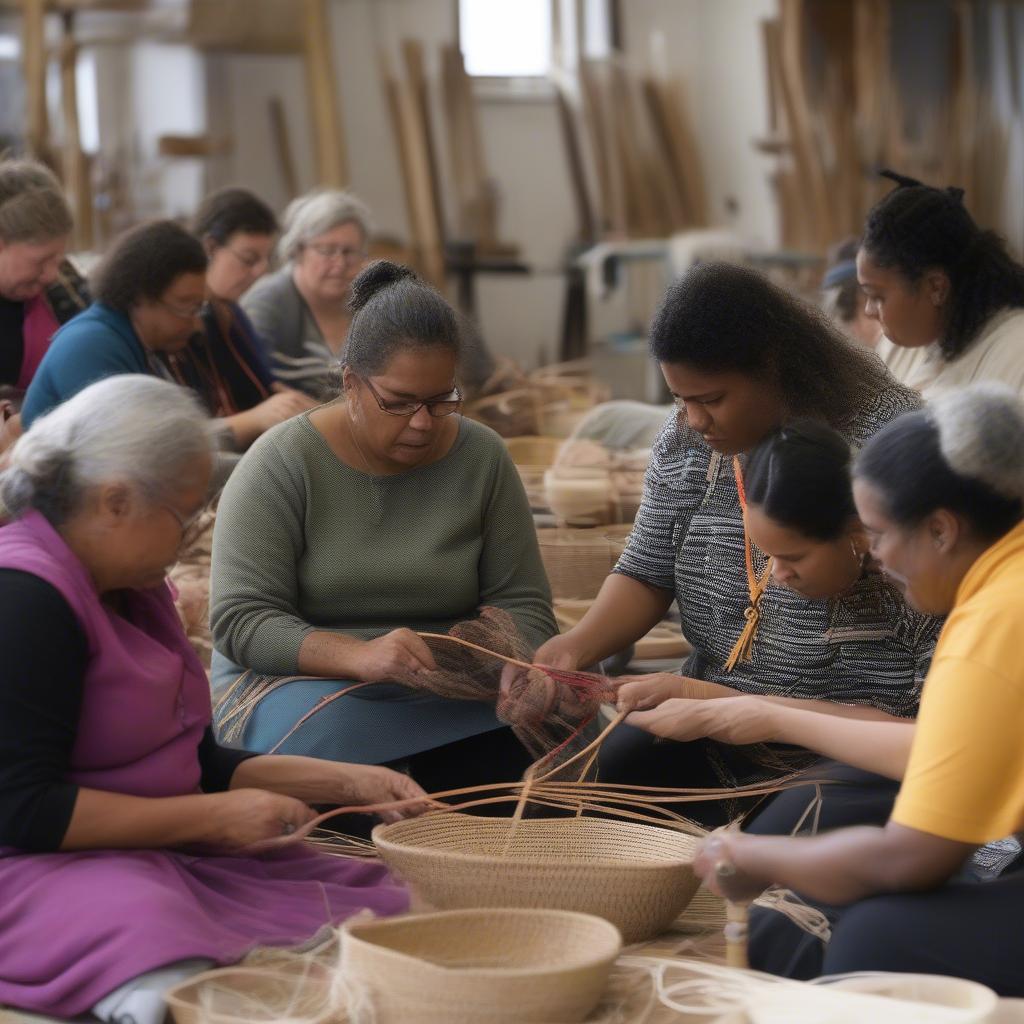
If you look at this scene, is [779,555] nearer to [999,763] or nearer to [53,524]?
[999,763]

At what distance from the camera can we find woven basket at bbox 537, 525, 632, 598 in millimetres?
3635

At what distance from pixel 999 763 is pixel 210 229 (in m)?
3.58

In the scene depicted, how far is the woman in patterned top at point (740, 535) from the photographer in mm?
2545

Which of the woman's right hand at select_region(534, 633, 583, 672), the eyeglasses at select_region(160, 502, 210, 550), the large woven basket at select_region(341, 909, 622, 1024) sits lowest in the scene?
the large woven basket at select_region(341, 909, 622, 1024)

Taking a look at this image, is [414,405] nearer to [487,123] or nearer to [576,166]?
[576,166]

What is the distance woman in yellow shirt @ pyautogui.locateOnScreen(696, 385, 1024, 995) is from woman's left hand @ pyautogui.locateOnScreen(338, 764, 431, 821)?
0.60 meters

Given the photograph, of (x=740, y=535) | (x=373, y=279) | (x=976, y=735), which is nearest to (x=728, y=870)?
(x=976, y=735)

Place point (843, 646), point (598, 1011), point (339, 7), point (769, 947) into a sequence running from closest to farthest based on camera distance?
point (598, 1011), point (769, 947), point (843, 646), point (339, 7)

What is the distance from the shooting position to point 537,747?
2.75 m

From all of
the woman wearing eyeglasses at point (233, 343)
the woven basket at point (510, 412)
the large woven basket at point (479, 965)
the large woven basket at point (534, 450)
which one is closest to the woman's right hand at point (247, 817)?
the large woven basket at point (479, 965)

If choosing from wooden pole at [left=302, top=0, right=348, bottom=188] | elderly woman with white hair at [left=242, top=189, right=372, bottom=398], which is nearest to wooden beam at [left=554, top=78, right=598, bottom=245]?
wooden pole at [left=302, top=0, right=348, bottom=188]

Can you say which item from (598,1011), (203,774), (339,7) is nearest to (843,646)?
(598,1011)

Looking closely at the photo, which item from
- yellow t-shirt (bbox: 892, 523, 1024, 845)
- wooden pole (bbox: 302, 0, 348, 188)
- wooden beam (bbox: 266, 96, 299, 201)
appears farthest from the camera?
wooden beam (bbox: 266, 96, 299, 201)

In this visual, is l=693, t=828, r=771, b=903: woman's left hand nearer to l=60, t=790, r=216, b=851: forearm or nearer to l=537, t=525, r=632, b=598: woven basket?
l=60, t=790, r=216, b=851: forearm
